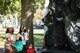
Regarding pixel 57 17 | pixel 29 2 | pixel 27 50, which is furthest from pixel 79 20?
pixel 29 2

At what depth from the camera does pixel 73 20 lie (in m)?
8.46

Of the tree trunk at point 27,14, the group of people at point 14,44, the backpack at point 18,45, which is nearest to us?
the group of people at point 14,44

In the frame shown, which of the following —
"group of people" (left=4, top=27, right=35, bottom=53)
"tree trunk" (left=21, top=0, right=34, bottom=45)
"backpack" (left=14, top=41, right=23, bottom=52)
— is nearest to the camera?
"group of people" (left=4, top=27, right=35, bottom=53)

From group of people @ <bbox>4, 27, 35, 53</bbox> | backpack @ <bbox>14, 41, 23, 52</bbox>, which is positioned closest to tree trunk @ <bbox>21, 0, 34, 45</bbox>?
group of people @ <bbox>4, 27, 35, 53</bbox>

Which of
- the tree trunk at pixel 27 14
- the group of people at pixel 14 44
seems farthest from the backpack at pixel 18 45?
the tree trunk at pixel 27 14

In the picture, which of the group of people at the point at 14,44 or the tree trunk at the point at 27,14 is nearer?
the group of people at the point at 14,44

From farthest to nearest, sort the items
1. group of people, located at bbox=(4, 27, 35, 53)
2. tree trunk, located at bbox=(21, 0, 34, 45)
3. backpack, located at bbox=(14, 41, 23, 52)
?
tree trunk, located at bbox=(21, 0, 34, 45) → backpack, located at bbox=(14, 41, 23, 52) → group of people, located at bbox=(4, 27, 35, 53)

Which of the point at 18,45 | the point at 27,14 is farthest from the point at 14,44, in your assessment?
the point at 27,14

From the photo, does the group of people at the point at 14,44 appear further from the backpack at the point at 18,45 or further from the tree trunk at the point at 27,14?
the tree trunk at the point at 27,14

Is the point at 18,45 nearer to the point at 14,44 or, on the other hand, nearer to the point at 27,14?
the point at 14,44

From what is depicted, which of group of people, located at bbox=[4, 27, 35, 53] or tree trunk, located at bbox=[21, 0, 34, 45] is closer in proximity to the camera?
group of people, located at bbox=[4, 27, 35, 53]

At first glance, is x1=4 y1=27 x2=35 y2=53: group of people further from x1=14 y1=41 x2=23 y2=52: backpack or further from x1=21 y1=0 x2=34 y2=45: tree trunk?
x1=21 y1=0 x2=34 y2=45: tree trunk

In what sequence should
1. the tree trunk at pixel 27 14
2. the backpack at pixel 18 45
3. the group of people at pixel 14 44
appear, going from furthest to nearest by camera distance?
the tree trunk at pixel 27 14
the backpack at pixel 18 45
the group of people at pixel 14 44

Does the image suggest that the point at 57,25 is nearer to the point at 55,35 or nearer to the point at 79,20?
the point at 55,35
